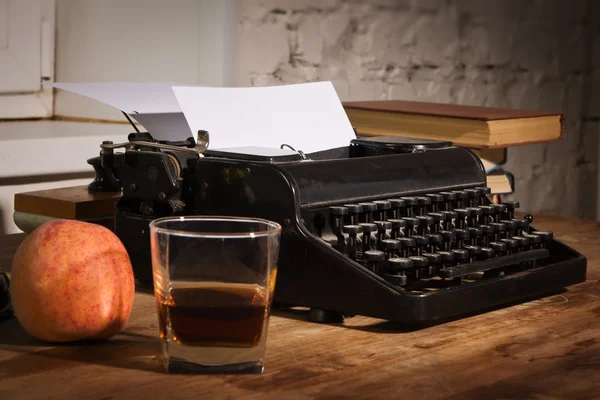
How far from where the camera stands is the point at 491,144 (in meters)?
1.94

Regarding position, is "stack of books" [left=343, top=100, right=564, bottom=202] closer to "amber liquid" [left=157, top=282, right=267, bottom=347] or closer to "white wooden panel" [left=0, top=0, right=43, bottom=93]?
"white wooden panel" [left=0, top=0, right=43, bottom=93]

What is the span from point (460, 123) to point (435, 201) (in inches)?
25.9

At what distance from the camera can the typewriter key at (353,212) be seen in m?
1.24

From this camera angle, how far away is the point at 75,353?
105cm

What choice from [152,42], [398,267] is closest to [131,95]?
[398,267]

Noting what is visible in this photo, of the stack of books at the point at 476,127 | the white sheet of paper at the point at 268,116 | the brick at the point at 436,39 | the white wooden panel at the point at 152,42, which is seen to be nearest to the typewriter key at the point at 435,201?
the white sheet of paper at the point at 268,116

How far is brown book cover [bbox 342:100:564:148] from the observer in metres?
1.95

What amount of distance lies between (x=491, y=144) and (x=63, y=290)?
110 cm

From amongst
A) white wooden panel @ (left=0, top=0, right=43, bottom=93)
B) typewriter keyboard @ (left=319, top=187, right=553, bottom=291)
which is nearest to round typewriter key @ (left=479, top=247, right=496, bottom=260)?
typewriter keyboard @ (left=319, top=187, right=553, bottom=291)

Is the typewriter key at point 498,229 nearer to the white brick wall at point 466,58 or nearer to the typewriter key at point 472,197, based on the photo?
the typewriter key at point 472,197

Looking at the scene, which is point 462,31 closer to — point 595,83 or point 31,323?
point 595,83

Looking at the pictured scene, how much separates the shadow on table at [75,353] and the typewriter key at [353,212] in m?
0.30

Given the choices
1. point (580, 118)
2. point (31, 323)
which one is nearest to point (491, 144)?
point (31, 323)

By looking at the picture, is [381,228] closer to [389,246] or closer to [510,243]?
[389,246]
